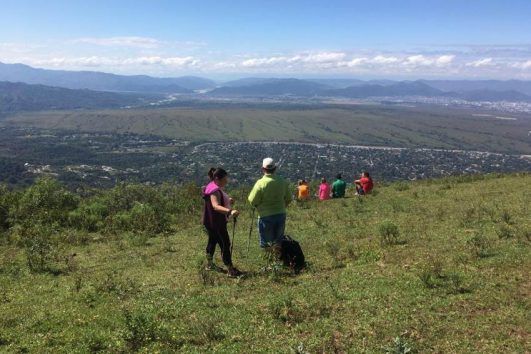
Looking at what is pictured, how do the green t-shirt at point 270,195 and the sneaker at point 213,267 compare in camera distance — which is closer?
the green t-shirt at point 270,195

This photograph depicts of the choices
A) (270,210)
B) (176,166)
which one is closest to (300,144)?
(176,166)

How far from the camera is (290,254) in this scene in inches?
392

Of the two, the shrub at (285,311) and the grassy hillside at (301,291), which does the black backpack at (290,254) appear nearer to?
the grassy hillside at (301,291)

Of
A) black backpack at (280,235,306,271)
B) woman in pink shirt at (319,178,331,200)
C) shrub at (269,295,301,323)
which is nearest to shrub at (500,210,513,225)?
black backpack at (280,235,306,271)

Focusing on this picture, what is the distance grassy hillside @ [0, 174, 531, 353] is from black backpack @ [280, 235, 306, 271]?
0.30 meters

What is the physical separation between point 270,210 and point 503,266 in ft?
15.0

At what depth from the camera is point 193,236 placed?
16.2 metres

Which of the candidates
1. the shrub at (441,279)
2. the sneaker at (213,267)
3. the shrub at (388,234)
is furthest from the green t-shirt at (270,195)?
the shrub at (388,234)

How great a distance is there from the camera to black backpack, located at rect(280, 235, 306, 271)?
9898 mm

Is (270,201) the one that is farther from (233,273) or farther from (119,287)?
(119,287)

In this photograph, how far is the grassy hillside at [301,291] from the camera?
6523mm

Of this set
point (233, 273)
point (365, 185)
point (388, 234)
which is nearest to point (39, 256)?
point (233, 273)

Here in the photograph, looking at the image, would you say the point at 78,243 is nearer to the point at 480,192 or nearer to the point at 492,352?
the point at 492,352

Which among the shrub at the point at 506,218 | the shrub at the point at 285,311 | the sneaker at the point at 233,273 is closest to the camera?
the shrub at the point at 285,311
